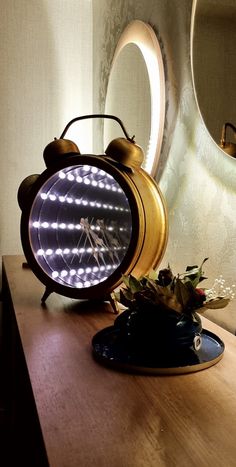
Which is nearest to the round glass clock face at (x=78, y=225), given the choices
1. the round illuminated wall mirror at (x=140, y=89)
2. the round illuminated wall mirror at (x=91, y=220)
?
the round illuminated wall mirror at (x=91, y=220)

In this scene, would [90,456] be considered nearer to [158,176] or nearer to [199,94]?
[199,94]

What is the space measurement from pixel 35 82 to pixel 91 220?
1.49m

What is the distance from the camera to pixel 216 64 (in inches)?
41.9

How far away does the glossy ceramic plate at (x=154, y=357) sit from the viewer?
760mm

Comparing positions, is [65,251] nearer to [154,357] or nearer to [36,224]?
[36,224]

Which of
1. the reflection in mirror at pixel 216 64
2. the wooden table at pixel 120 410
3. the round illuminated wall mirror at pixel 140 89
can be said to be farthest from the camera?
the round illuminated wall mirror at pixel 140 89

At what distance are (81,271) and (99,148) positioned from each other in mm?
1198

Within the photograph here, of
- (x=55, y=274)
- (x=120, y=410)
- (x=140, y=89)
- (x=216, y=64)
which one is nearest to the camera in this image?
(x=120, y=410)

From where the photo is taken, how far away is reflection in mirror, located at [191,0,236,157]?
101 cm

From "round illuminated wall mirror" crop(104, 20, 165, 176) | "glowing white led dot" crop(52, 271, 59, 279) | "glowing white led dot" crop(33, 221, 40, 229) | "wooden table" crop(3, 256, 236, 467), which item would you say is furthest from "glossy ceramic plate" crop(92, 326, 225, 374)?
"round illuminated wall mirror" crop(104, 20, 165, 176)

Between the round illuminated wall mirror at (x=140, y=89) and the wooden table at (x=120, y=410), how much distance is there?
76 cm

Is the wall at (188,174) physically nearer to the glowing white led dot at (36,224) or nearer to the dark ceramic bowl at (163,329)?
the dark ceramic bowl at (163,329)

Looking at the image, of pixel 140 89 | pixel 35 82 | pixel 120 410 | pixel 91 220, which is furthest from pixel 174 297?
pixel 35 82

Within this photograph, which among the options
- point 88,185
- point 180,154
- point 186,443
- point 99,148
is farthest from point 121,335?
point 99,148
